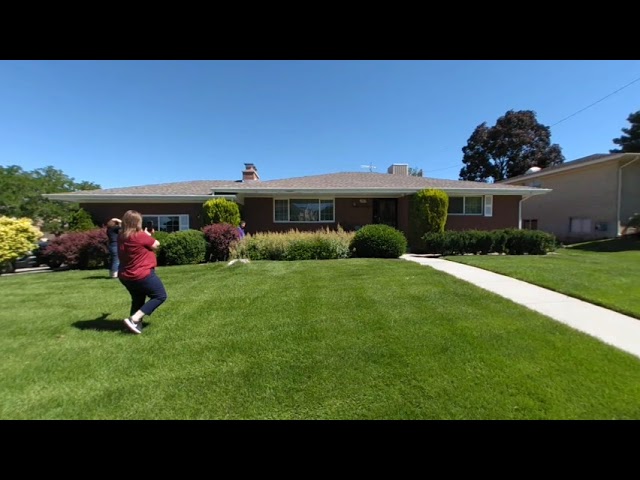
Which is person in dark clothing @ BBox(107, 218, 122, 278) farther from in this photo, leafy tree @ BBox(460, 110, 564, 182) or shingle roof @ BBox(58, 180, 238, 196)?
leafy tree @ BBox(460, 110, 564, 182)

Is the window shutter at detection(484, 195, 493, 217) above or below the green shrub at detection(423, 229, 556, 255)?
above

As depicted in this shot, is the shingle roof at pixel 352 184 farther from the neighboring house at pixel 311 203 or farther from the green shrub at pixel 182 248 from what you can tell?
the green shrub at pixel 182 248

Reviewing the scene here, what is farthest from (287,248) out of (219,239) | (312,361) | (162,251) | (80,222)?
(80,222)

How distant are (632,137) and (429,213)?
34308 millimetres

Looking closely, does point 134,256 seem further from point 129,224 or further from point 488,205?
point 488,205

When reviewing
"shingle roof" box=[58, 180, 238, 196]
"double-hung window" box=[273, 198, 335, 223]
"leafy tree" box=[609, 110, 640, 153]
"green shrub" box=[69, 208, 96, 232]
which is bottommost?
"green shrub" box=[69, 208, 96, 232]

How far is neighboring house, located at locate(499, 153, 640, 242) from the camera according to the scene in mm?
19328

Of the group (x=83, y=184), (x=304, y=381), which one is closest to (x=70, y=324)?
(x=304, y=381)

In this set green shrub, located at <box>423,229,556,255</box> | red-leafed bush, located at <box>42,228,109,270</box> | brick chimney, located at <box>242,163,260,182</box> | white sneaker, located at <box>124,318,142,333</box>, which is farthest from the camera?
brick chimney, located at <box>242,163,260,182</box>

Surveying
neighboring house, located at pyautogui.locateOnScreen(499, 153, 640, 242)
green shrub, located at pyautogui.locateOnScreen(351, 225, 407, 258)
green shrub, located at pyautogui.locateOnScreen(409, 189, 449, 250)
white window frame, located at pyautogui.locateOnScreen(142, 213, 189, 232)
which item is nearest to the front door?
green shrub, located at pyautogui.locateOnScreen(409, 189, 449, 250)

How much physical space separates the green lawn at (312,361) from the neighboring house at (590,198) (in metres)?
19.5

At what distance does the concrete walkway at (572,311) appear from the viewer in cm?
427

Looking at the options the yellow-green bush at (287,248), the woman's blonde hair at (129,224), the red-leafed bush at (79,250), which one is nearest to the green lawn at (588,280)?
the yellow-green bush at (287,248)
